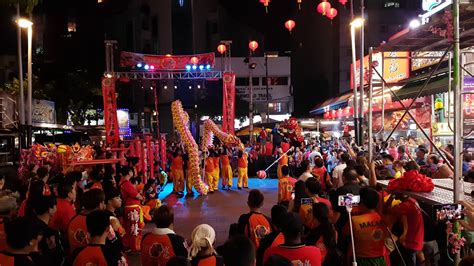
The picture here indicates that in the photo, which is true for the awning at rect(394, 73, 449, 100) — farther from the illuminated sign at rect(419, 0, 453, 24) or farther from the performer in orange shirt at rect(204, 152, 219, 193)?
the performer in orange shirt at rect(204, 152, 219, 193)

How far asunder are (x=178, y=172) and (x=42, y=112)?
943 cm

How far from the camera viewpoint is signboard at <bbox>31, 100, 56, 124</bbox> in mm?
19406

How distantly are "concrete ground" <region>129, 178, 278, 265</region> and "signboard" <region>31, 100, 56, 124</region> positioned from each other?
7.60 m

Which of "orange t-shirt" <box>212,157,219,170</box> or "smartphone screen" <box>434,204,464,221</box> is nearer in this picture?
"smartphone screen" <box>434,204,464,221</box>

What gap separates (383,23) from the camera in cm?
3472

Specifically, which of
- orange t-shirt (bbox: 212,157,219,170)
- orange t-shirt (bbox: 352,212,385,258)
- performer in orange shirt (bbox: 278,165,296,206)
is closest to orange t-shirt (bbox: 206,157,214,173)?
orange t-shirt (bbox: 212,157,219,170)

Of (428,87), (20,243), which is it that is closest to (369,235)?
(20,243)

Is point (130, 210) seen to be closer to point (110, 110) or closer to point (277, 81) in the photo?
point (110, 110)

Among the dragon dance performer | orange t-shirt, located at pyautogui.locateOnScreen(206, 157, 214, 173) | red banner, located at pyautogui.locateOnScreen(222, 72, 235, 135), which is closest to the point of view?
the dragon dance performer

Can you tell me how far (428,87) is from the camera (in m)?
11.1

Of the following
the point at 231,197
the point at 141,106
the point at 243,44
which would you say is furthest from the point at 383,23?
the point at 231,197

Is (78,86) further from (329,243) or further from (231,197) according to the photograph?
(329,243)

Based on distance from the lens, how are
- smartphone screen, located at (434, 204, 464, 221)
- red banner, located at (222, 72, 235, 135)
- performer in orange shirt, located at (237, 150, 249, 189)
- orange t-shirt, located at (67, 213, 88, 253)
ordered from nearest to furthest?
smartphone screen, located at (434, 204, 464, 221) → orange t-shirt, located at (67, 213, 88, 253) → performer in orange shirt, located at (237, 150, 249, 189) → red banner, located at (222, 72, 235, 135)

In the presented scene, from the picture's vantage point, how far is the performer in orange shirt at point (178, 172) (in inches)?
583
